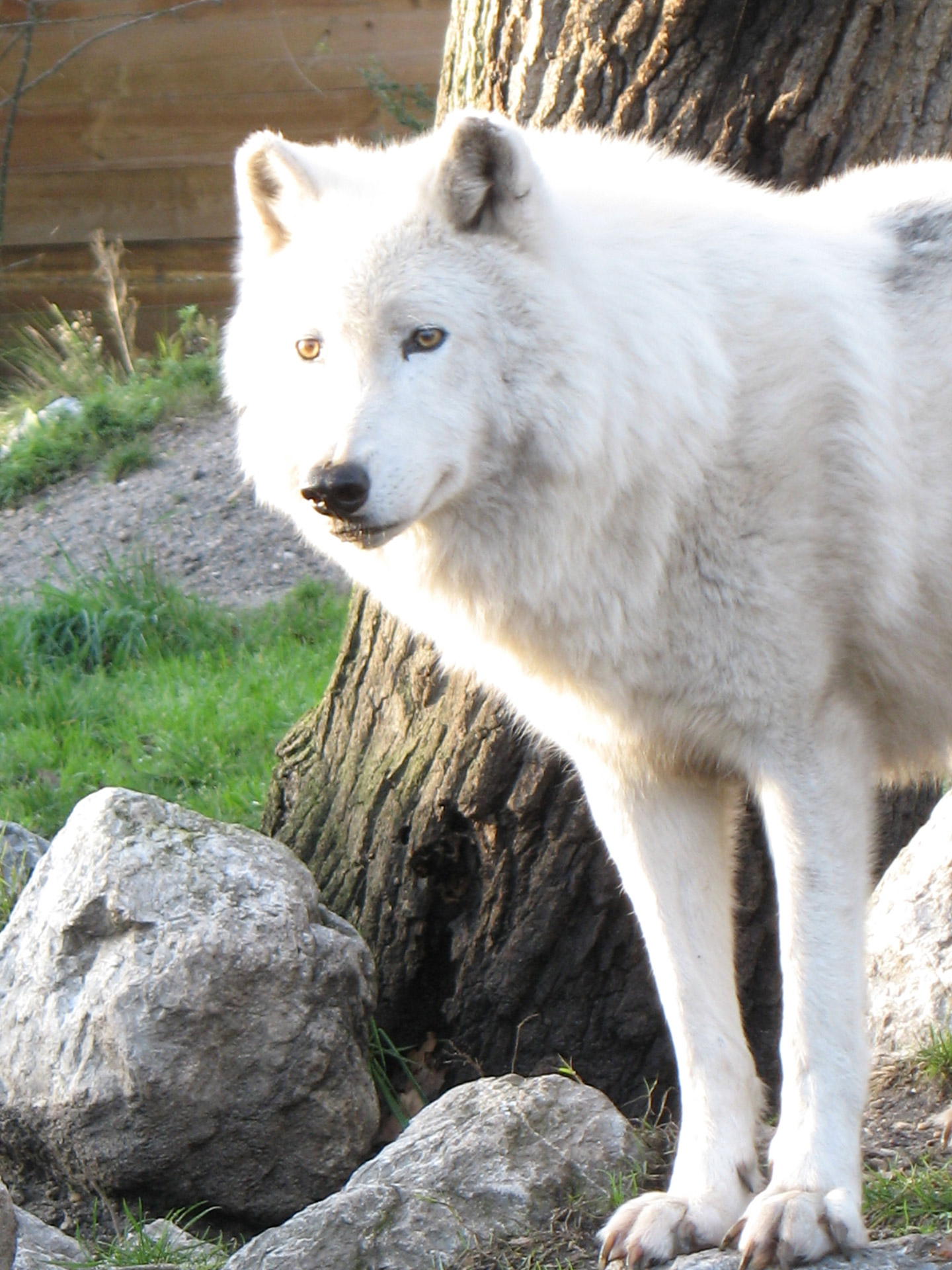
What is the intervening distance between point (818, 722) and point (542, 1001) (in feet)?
4.95

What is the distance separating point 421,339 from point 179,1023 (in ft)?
5.66

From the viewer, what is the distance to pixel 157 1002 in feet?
10.7

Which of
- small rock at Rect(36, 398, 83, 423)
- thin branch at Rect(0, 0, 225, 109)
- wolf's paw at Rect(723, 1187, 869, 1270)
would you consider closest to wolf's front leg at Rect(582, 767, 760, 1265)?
wolf's paw at Rect(723, 1187, 869, 1270)

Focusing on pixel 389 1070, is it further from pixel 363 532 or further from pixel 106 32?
pixel 106 32

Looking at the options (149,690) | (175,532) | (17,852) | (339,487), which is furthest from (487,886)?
(175,532)

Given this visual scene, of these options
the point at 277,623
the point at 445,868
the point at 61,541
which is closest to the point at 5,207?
the point at 61,541

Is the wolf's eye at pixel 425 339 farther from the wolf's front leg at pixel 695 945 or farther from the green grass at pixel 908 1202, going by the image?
the green grass at pixel 908 1202

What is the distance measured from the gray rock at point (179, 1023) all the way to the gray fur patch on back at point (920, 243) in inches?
80.2

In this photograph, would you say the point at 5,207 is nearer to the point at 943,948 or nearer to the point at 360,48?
the point at 360,48

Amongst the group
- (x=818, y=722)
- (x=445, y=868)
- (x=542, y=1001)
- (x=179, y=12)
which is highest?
(x=179, y=12)

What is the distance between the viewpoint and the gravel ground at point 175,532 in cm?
670

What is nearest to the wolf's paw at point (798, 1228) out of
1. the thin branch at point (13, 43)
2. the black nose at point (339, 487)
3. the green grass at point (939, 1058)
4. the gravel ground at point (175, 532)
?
the green grass at point (939, 1058)

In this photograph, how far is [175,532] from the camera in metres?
6.95

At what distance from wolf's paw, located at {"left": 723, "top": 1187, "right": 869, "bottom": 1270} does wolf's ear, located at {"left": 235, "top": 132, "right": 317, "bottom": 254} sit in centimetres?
200
